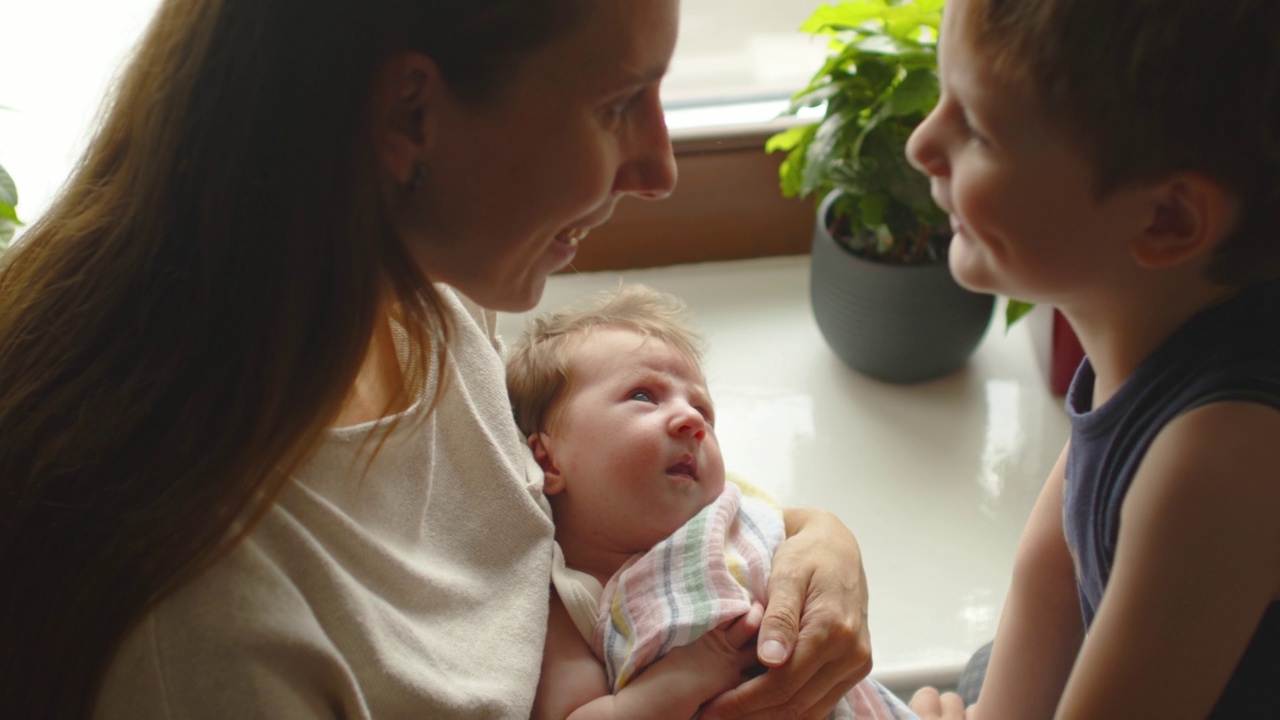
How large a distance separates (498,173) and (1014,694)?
2.30ft

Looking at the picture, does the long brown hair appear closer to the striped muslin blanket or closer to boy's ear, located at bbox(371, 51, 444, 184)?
boy's ear, located at bbox(371, 51, 444, 184)

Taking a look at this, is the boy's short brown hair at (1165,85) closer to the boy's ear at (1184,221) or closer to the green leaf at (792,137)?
the boy's ear at (1184,221)

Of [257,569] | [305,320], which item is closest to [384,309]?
[305,320]

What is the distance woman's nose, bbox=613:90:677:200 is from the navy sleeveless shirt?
385mm

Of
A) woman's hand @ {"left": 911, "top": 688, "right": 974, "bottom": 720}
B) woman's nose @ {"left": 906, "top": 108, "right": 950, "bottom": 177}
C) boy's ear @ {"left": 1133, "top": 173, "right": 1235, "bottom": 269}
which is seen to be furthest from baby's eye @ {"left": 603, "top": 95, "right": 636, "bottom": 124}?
woman's hand @ {"left": 911, "top": 688, "right": 974, "bottom": 720}

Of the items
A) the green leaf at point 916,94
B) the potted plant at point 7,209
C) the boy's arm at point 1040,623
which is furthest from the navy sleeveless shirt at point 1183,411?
the potted plant at point 7,209

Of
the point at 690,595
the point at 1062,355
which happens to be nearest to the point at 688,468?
the point at 690,595

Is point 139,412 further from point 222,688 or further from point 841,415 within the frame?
point 841,415

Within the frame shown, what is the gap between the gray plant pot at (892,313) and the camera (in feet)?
5.38

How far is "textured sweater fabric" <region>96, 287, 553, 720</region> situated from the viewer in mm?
763

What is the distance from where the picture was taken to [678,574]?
1.16 metres

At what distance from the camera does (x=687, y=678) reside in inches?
42.8

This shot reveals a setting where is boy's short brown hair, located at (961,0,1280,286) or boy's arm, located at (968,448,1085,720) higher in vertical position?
boy's short brown hair, located at (961,0,1280,286)

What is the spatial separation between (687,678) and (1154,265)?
56 cm
